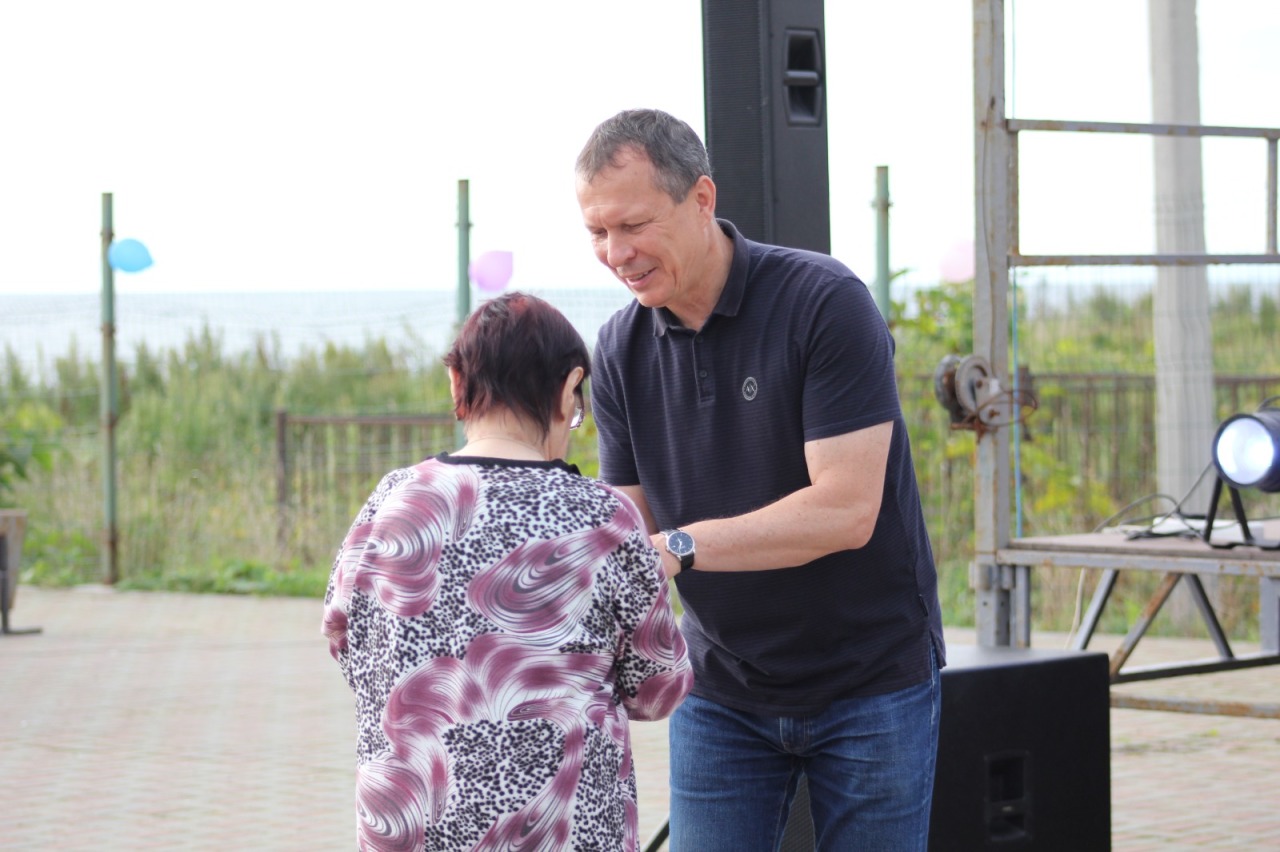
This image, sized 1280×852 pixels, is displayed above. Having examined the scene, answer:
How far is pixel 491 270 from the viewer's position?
1092 centimetres

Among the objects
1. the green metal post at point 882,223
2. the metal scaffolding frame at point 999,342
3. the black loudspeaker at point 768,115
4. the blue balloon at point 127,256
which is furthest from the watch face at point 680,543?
the blue balloon at point 127,256

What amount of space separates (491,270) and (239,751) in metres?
4.68

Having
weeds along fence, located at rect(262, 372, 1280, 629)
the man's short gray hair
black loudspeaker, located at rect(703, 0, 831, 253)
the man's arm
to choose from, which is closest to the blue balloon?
weeds along fence, located at rect(262, 372, 1280, 629)

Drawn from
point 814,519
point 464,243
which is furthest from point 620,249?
point 464,243

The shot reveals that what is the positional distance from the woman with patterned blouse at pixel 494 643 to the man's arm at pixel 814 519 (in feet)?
0.90

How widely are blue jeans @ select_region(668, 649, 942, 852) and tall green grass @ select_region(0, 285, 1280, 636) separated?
7.15m

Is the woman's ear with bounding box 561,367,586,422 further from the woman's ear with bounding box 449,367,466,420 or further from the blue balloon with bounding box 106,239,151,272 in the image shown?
the blue balloon with bounding box 106,239,151,272

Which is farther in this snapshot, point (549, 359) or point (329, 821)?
point (329, 821)

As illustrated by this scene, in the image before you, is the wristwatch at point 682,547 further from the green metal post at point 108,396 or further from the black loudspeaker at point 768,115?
the green metal post at point 108,396

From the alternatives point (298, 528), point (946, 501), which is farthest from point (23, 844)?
point (298, 528)

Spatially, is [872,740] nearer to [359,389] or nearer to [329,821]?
[329,821]

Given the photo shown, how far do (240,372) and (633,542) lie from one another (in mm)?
13590

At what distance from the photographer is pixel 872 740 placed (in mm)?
2629

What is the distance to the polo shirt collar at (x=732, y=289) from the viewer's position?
2627mm
